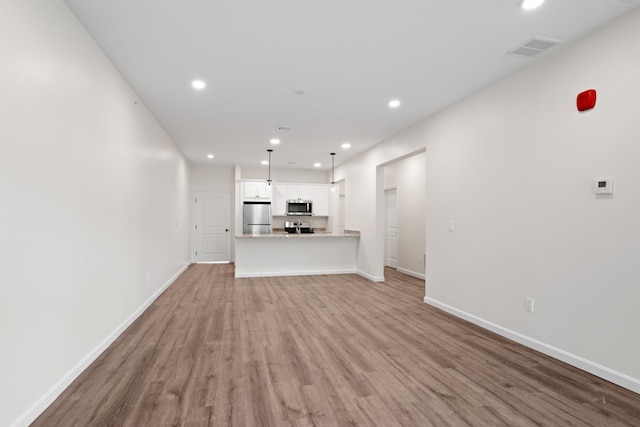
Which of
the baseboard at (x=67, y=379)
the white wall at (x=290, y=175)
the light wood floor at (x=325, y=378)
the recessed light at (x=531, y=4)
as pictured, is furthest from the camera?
the white wall at (x=290, y=175)

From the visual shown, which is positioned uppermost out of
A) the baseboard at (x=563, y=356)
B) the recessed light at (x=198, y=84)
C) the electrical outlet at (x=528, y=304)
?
the recessed light at (x=198, y=84)

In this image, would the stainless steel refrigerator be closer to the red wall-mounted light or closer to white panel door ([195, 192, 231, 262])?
white panel door ([195, 192, 231, 262])

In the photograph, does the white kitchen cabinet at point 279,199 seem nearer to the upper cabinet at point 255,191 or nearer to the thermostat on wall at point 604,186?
the upper cabinet at point 255,191

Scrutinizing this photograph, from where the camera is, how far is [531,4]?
226 centimetres

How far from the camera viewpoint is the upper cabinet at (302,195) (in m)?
8.85

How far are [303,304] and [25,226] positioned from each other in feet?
10.9

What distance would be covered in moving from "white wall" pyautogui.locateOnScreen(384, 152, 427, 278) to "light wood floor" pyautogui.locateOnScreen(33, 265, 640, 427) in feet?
9.42

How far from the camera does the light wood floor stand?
6.47ft

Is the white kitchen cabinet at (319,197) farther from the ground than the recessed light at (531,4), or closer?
closer

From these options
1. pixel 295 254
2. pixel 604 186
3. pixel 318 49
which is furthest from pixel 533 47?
pixel 295 254

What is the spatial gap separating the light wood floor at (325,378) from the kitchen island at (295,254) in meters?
2.65

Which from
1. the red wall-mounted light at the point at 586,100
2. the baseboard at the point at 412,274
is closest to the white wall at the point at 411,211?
the baseboard at the point at 412,274

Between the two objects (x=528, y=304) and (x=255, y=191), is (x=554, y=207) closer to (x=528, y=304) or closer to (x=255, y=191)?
(x=528, y=304)

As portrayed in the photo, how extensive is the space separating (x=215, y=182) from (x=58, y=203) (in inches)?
→ 274
